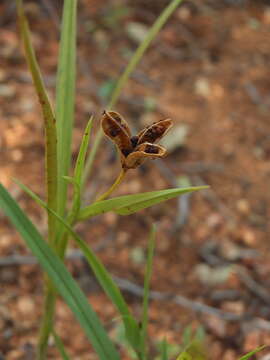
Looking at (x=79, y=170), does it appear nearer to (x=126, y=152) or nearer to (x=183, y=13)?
(x=126, y=152)

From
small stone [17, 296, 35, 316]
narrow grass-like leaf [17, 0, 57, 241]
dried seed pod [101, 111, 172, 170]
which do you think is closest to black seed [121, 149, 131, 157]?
dried seed pod [101, 111, 172, 170]

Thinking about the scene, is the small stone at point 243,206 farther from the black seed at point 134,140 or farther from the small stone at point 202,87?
the black seed at point 134,140

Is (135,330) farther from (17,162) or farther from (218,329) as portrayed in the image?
(17,162)

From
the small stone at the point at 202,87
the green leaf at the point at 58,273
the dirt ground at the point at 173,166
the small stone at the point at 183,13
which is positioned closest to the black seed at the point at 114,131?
the green leaf at the point at 58,273

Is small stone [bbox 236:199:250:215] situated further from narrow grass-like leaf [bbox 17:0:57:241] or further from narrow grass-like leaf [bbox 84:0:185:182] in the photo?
narrow grass-like leaf [bbox 17:0:57:241]

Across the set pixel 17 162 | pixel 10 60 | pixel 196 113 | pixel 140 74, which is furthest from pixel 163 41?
pixel 17 162

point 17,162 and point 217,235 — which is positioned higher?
point 17,162
